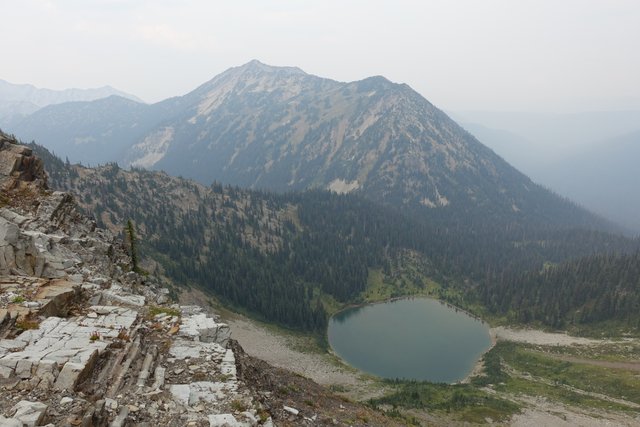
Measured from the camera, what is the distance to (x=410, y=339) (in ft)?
443

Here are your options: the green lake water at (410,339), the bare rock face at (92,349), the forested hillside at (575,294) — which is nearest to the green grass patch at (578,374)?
the green lake water at (410,339)

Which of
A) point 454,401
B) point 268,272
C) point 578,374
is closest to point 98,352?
point 454,401

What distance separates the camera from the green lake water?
375 feet

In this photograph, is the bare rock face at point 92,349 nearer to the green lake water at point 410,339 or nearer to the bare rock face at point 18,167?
the bare rock face at point 18,167

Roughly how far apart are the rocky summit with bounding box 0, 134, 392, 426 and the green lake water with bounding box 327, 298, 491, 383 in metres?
85.1

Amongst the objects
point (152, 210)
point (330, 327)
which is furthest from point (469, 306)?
point (152, 210)

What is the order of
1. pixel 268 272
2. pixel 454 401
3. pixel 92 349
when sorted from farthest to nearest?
1. pixel 268 272
2. pixel 454 401
3. pixel 92 349

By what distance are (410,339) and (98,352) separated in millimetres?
128304

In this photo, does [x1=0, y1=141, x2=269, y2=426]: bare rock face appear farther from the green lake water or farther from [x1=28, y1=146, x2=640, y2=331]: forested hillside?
[x1=28, y1=146, x2=640, y2=331]: forested hillside

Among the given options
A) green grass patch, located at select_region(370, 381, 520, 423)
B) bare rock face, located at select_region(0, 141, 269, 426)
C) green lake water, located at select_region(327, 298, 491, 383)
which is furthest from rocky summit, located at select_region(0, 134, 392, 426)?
green lake water, located at select_region(327, 298, 491, 383)

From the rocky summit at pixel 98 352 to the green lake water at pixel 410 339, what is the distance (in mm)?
85107

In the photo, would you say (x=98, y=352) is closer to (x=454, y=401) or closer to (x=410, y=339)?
(x=454, y=401)

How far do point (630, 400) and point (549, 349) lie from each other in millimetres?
36215

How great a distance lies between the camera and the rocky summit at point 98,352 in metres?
17.4
